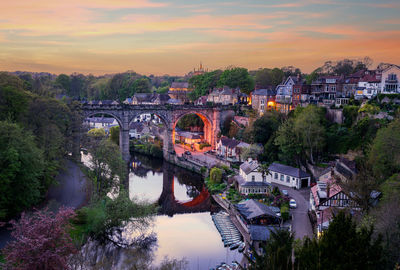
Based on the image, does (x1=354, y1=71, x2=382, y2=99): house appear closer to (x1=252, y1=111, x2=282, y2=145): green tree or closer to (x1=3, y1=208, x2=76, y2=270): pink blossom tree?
(x1=252, y1=111, x2=282, y2=145): green tree

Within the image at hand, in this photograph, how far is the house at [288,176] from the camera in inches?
1282

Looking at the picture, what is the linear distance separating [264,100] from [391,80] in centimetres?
1963

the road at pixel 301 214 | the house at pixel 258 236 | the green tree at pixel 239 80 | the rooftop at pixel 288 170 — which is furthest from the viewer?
the green tree at pixel 239 80

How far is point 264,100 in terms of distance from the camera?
2153 inches

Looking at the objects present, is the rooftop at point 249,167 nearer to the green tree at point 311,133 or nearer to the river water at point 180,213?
the river water at point 180,213

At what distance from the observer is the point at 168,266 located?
50.1 feet

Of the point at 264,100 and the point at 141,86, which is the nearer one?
the point at 264,100

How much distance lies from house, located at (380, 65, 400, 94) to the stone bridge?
24.6m

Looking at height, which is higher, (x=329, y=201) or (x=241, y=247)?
(x=329, y=201)

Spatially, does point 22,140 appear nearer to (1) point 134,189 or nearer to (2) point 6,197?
(2) point 6,197

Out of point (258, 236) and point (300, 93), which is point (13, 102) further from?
point (300, 93)

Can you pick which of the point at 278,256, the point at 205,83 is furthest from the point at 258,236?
the point at 205,83

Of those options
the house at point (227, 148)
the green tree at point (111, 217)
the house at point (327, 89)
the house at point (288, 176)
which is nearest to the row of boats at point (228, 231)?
the green tree at point (111, 217)

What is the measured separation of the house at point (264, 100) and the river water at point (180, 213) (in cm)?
1836
